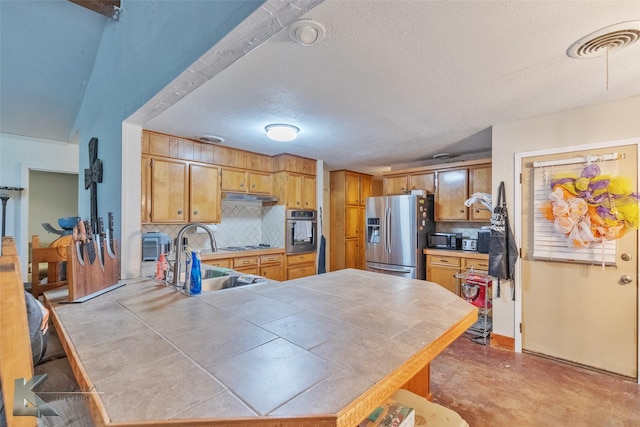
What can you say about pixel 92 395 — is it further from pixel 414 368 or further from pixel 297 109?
pixel 297 109

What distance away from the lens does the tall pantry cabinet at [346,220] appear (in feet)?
18.0

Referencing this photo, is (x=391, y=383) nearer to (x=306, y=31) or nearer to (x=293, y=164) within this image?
(x=306, y=31)

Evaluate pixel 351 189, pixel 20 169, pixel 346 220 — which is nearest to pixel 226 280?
pixel 346 220

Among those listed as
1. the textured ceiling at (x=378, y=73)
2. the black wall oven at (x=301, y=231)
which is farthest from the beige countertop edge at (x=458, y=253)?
the black wall oven at (x=301, y=231)

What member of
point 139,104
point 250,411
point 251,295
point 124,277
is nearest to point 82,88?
point 139,104

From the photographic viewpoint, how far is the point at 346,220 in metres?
5.49

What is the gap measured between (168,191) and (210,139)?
29.9 inches

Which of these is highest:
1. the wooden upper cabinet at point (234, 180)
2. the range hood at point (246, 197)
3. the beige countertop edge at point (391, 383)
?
the wooden upper cabinet at point (234, 180)

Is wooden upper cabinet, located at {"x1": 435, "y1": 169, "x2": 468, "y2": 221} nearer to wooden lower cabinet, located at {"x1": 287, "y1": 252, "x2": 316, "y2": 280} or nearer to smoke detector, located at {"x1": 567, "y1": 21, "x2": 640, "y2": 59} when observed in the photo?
wooden lower cabinet, located at {"x1": 287, "y1": 252, "x2": 316, "y2": 280}

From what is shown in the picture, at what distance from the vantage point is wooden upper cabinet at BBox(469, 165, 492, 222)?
12.1ft

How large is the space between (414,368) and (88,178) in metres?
3.51

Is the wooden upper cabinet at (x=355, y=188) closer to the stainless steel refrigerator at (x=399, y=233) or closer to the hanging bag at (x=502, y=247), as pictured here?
the stainless steel refrigerator at (x=399, y=233)

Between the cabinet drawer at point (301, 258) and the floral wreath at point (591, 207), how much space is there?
298 centimetres

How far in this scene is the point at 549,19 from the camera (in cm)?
136
